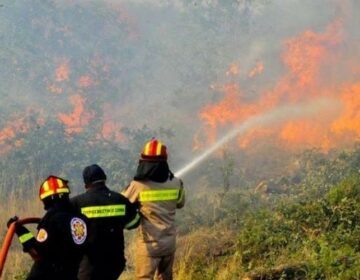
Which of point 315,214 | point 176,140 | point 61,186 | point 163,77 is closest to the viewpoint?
point 61,186

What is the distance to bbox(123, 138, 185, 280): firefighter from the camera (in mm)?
5629

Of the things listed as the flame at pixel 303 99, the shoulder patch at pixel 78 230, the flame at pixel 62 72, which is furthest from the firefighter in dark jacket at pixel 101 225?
the flame at pixel 62 72

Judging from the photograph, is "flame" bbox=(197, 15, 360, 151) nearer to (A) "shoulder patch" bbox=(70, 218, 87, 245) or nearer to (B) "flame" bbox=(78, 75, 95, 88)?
(B) "flame" bbox=(78, 75, 95, 88)

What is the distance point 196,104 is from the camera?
783 inches

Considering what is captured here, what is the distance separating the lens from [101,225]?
5039 mm

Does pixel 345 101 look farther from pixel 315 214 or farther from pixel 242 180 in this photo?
pixel 315 214

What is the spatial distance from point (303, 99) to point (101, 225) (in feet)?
46.2

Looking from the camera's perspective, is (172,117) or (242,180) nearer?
(242,180)

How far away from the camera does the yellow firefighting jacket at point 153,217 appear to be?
5.66 meters

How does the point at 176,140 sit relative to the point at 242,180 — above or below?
above

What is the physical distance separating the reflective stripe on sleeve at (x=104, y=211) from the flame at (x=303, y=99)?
1136 centimetres

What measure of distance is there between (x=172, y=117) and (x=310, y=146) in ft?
19.9

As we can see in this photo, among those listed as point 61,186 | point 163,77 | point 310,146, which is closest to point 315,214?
point 61,186

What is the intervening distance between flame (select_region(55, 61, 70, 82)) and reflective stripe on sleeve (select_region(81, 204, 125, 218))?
18.7m
